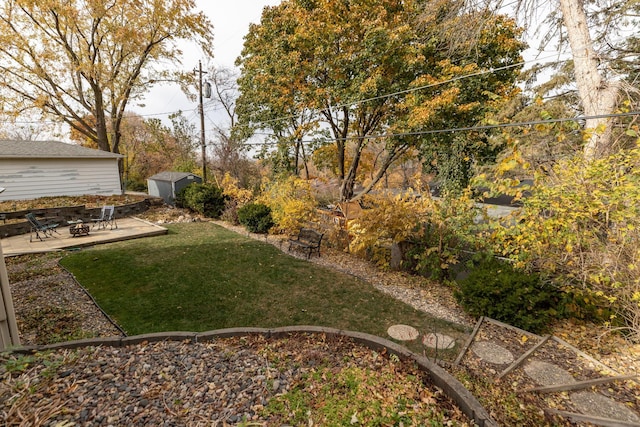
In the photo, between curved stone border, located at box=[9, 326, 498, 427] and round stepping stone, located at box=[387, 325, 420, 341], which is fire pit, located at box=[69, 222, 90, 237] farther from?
round stepping stone, located at box=[387, 325, 420, 341]

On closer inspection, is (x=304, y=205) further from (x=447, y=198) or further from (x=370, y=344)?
(x=370, y=344)

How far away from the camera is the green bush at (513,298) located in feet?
14.8

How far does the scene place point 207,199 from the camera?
13.7 m

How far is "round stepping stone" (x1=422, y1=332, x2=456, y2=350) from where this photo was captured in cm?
429

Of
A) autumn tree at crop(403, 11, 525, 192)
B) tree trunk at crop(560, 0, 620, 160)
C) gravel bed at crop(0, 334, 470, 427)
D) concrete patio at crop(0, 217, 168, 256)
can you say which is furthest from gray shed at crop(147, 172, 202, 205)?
tree trunk at crop(560, 0, 620, 160)

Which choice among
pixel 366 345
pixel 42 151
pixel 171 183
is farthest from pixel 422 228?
pixel 42 151

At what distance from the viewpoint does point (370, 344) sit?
3623mm

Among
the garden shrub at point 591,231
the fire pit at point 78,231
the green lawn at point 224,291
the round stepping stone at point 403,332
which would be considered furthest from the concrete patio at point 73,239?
the garden shrub at point 591,231

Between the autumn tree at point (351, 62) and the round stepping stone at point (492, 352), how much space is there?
6288mm

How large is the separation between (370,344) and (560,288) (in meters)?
3.50

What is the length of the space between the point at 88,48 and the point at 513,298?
2316 centimetres

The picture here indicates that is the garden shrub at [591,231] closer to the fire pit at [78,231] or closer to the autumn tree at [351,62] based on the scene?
the autumn tree at [351,62]

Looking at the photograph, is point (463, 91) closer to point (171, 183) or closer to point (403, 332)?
point (403, 332)

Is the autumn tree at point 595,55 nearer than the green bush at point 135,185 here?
Yes
